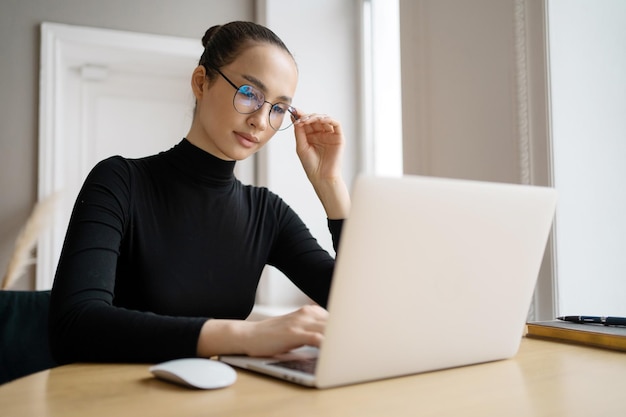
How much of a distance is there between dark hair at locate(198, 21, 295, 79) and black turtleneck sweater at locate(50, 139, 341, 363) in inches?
7.6

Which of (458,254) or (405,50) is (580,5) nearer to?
(405,50)

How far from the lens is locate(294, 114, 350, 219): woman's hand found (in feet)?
4.36

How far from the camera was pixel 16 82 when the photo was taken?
8.98 ft

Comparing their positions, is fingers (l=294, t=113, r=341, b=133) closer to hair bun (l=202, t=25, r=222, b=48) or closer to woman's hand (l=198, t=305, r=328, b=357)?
hair bun (l=202, t=25, r=222, b=48)

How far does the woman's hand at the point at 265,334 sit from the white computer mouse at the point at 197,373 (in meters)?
0.08

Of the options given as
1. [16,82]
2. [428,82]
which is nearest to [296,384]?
[428,82]

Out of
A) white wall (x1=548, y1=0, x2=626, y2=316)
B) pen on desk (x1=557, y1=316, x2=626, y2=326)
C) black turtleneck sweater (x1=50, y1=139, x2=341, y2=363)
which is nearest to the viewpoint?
black turtleneck sweater (x1=50, y1=139, x2=341, y2=363)

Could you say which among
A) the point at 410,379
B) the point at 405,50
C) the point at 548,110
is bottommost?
the point at 410,379

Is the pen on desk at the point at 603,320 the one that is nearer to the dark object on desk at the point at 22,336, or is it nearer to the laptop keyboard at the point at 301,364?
the laptop keyboard at the point at 301,364

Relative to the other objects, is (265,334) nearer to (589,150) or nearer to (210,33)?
(210,33)

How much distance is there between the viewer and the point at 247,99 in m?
1.21

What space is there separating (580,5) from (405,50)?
72 cm

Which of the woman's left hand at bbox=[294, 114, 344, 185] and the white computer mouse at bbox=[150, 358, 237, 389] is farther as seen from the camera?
the woman's left hand at bbox=[294, 114, 344, 185]

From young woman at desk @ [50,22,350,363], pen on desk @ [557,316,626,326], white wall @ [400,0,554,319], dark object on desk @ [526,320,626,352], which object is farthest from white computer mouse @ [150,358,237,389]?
white wall @ [400,0,554,319]
